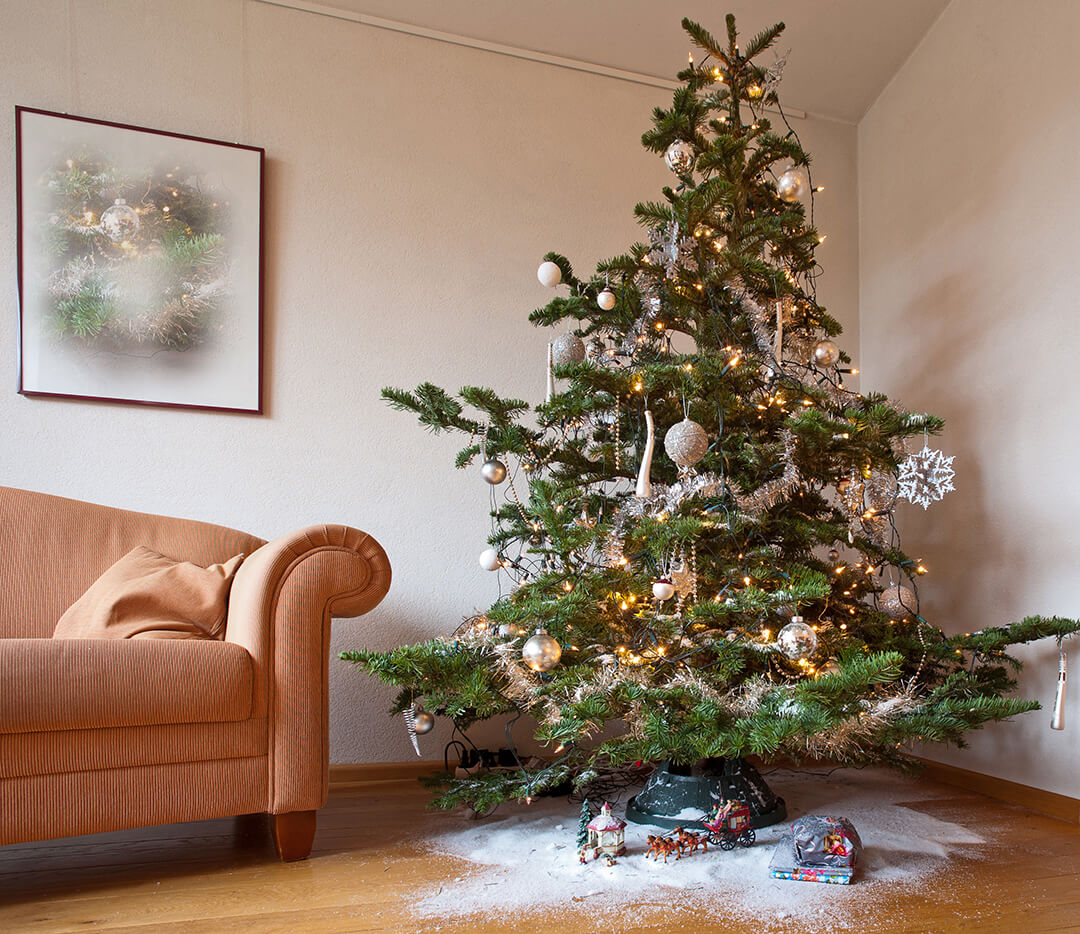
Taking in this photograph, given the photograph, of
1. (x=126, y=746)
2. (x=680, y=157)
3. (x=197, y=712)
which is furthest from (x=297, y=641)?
(x=680, y=157)

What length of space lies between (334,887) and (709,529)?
3.36ft

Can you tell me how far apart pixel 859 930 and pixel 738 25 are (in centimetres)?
251

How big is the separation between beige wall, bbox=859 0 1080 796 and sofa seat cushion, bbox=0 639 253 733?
75.7 inches

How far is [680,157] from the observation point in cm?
194

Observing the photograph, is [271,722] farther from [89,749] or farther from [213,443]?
[213,443]

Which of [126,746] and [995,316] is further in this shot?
[995,316]

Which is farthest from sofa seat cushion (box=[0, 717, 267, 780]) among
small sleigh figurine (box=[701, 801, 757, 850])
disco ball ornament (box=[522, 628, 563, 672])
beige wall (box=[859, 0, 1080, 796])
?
beige wall (box=[859, 0, 1080, 796])

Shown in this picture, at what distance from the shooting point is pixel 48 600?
72.2 inches

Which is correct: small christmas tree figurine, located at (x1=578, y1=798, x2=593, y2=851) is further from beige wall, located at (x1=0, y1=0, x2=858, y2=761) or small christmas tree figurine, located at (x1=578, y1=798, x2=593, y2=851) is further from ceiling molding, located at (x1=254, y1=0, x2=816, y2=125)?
ceiling molding, located at (x1=254, y1=0, x2=816, y2=125)

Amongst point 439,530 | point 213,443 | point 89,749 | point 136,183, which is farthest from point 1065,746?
point 136,183

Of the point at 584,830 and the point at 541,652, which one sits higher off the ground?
the point at 541,652

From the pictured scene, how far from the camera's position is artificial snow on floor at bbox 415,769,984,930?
130cm

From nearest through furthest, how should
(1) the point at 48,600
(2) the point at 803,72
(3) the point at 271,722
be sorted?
(3) the point at 271,722 < (1) the point at 48,600 < (2) the point at 803,72

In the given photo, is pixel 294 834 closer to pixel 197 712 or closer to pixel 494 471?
pixel 197 712
